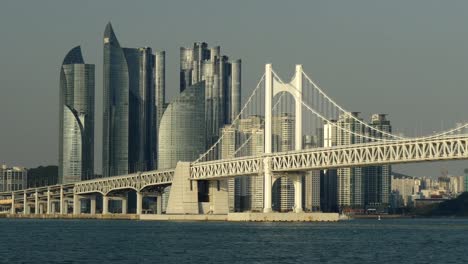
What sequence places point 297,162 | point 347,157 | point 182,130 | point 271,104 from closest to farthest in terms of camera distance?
point 347,157 → point 297,162 → point 271,104 → point 182,130

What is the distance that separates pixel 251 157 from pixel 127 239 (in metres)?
31.6

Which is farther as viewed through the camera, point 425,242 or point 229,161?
point 229,161

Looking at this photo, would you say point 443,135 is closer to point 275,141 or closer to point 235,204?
point 275,141

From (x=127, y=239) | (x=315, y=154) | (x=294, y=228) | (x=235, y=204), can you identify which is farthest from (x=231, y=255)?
(x=235, y=204)

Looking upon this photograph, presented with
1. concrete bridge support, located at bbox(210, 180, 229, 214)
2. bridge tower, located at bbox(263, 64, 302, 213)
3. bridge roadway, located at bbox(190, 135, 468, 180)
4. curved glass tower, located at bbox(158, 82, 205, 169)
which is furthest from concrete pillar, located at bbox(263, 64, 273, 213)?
curved glass tower, located at bbox(158, 82, 205, 169)

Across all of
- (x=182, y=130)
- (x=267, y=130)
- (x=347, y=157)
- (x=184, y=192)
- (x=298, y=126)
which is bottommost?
(x=184, y=192)

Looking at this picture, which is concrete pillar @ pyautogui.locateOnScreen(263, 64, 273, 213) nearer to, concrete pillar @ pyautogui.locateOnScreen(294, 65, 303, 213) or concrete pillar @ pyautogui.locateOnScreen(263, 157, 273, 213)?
concrete pillar @ pyautogui.locateOnScreen(263, 157, 273, 213)

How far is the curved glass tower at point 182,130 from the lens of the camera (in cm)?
17825

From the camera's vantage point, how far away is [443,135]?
82500 millimetres

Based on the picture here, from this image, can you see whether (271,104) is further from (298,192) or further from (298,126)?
(298,192)

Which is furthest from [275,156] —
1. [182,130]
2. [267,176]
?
[182,130]

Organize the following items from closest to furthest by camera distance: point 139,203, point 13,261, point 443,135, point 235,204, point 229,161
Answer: point 13,261, point 443,135, point 229,161, point 139,203, point 235,204

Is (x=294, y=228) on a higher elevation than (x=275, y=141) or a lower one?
lower

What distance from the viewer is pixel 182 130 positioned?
591ft
